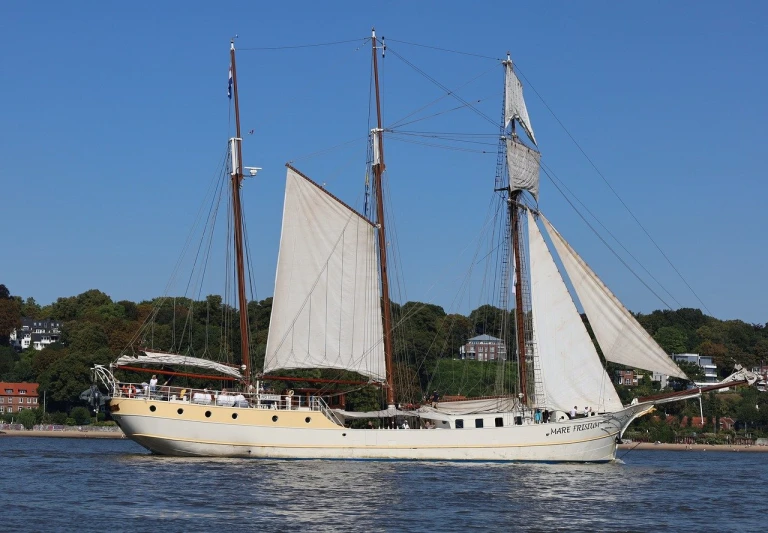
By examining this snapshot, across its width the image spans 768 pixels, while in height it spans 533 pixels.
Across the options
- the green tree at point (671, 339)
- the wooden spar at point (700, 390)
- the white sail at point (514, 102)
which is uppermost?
the white sail at point (514, 102)

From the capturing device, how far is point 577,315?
57875 mm

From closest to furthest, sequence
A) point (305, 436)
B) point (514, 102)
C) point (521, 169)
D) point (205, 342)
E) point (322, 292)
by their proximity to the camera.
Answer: point (305, 436)
point (322, 292)
point (521, 169)
point (514, 102)
point (205, 342)

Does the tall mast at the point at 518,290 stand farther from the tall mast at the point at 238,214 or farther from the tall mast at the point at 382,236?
the tall mast at the point at 238,214

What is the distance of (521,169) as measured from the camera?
62.4m

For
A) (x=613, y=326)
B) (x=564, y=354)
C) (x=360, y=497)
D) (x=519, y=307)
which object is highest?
(x=519, y=307)

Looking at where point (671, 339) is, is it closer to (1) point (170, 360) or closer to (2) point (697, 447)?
(2) point (697, 447)

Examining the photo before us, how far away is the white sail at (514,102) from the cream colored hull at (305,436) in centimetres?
1649

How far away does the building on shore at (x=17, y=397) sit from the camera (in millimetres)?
143500

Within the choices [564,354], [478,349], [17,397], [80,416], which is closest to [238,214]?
[564,354]

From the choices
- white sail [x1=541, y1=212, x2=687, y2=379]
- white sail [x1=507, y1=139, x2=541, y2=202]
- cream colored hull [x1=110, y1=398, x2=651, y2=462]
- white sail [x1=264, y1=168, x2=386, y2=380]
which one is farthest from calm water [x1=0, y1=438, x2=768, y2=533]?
white sail [x1=507, y1=139, x2=541, y2=202]

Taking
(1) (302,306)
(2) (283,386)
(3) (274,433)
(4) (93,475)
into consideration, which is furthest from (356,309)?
(2) (283,386)

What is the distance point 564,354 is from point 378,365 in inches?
405

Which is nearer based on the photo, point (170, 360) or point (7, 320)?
point (170, 360)

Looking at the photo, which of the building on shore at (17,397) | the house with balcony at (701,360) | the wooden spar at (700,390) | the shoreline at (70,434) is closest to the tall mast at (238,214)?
the wooden spar at (700,390)
